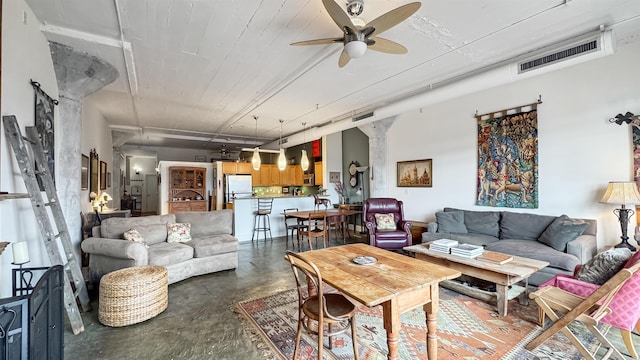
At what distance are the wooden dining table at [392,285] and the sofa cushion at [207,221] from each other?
2839mm

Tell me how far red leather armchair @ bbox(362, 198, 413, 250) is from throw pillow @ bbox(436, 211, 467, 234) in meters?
0.56

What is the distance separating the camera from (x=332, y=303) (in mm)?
2006

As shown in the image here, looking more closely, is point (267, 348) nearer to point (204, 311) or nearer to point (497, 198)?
point (204, 311)

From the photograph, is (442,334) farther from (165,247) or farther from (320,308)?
(165,247)

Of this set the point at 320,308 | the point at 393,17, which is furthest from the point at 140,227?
the point at 393,17

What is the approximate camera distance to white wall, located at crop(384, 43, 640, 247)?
137 inches

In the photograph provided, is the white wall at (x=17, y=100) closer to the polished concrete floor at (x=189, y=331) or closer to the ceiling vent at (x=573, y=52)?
the polished concrete floor at (x=189, y=331)

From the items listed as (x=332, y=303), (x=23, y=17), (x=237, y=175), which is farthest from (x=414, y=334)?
(x=237, y=175)

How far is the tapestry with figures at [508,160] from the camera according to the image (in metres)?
4.29

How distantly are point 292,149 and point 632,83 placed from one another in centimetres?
838

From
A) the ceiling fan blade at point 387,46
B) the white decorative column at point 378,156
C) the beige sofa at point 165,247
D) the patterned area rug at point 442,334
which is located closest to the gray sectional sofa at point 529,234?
the patterned area rug at point 442,334

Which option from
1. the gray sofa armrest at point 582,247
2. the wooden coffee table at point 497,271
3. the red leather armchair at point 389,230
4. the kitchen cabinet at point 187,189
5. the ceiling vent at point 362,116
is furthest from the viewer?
the kitchen cabinet at point 187,189

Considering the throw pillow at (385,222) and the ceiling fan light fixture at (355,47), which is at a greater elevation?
the ceiling fan light fixture at (355,47)

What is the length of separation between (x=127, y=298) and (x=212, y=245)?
1495 millimetres
